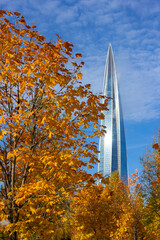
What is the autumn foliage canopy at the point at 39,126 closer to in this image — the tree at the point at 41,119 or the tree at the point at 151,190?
the tree at the point at 41,119

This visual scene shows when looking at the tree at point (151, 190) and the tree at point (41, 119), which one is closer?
the tree at point (41, 119)

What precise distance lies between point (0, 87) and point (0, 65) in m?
0.66

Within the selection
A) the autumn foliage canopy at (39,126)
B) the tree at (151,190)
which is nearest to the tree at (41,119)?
the autumn foliage canopy at (39,126)

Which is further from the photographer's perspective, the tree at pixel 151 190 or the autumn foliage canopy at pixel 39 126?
the tree at pixel 151 190

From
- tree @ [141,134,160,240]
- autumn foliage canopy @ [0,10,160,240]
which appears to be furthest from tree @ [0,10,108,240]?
tree @ [141,134,160,240]

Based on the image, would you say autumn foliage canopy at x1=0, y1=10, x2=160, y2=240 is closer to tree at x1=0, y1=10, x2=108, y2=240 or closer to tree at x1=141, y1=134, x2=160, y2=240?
tree at x1=0, y1=10, x2=108, y2=240

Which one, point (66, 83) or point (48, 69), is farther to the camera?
point (66, 83)

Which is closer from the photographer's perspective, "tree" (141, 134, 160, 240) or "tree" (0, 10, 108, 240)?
"tree" (0, 10, 108, 240)

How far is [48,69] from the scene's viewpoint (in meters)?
5.98

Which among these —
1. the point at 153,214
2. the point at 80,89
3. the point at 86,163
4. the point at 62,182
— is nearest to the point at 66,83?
the point at 80,89

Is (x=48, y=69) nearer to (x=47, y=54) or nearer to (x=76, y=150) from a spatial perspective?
(x=47, y=54)

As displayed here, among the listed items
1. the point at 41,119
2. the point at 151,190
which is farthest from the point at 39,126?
the point at 151,190

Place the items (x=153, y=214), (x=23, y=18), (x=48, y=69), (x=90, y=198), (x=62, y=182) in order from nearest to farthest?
(x=48, y=69) → (x=23, y=18) → (x=62, y=182) → (x=90, y=198) → (x=153, y=214)

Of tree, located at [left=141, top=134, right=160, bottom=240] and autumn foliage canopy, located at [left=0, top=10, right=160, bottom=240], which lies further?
tree, located at [left=141, top=134, right=160, bottom=240]
